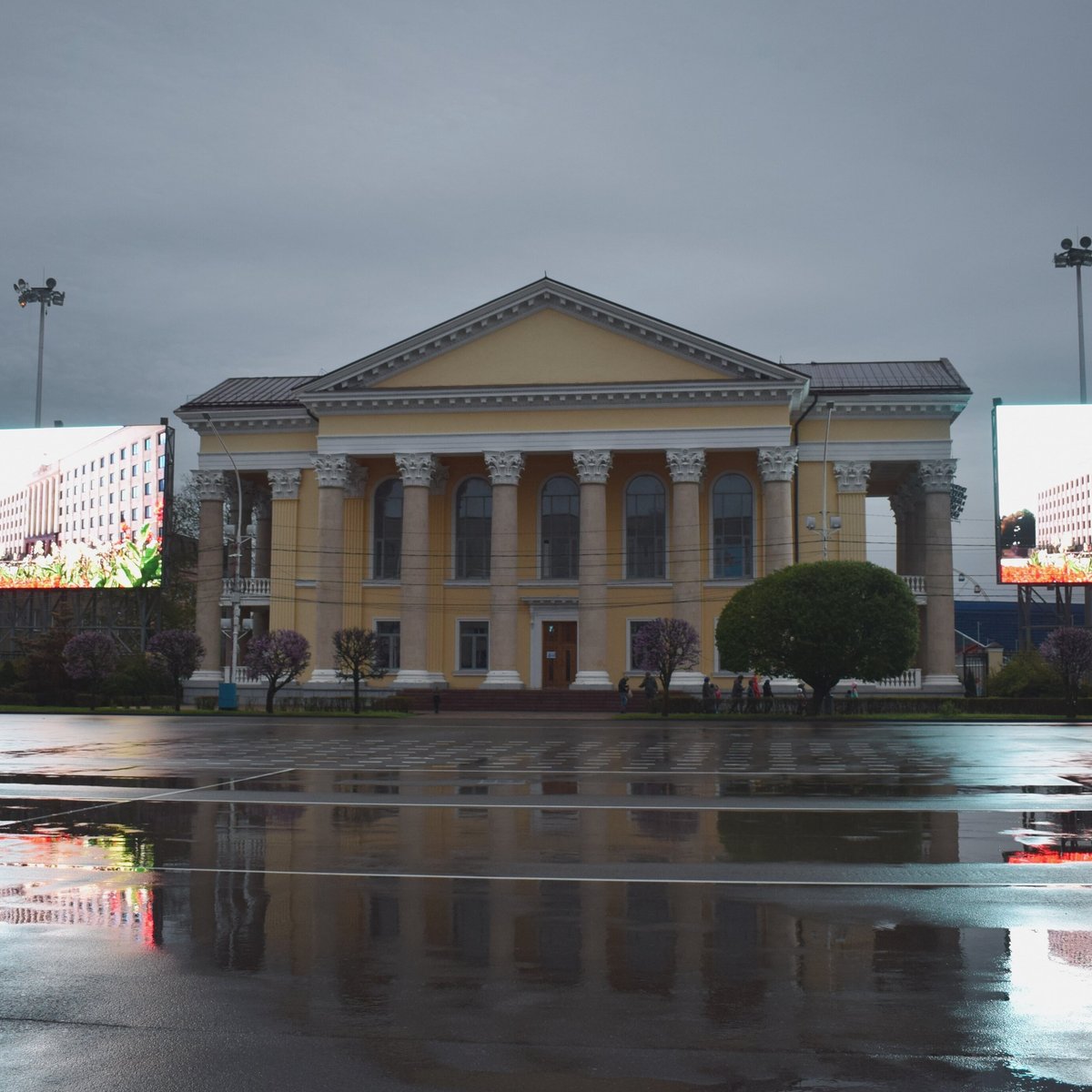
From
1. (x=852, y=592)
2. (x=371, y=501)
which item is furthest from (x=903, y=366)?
(x=371, y=501)

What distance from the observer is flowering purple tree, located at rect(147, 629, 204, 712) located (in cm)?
4862

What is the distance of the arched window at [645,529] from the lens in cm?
5609

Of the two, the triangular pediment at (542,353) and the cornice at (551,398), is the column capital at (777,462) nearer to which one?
the cornice at (551,398)

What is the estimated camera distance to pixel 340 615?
184ft

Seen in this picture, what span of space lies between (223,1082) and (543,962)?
8.19 ft

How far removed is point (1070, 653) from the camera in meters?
42.5

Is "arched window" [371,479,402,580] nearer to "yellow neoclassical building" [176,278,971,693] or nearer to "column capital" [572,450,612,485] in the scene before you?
"yellow neoclassical building" [176,278,971,693]

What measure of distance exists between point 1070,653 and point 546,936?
126 feet

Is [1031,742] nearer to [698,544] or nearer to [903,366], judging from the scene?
[698,544]

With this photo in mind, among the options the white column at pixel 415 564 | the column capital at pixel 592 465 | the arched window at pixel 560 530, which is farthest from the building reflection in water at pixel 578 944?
the arched window at pixel 560 530

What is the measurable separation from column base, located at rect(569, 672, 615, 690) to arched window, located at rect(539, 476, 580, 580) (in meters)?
5.67

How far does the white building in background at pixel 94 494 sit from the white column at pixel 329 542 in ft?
34.5

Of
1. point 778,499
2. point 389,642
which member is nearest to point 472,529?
point 389,642


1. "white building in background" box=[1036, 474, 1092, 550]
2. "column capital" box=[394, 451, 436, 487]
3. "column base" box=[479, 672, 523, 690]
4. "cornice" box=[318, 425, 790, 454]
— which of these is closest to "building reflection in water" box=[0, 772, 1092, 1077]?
"column base" box=[479, 672, 523, 690]
